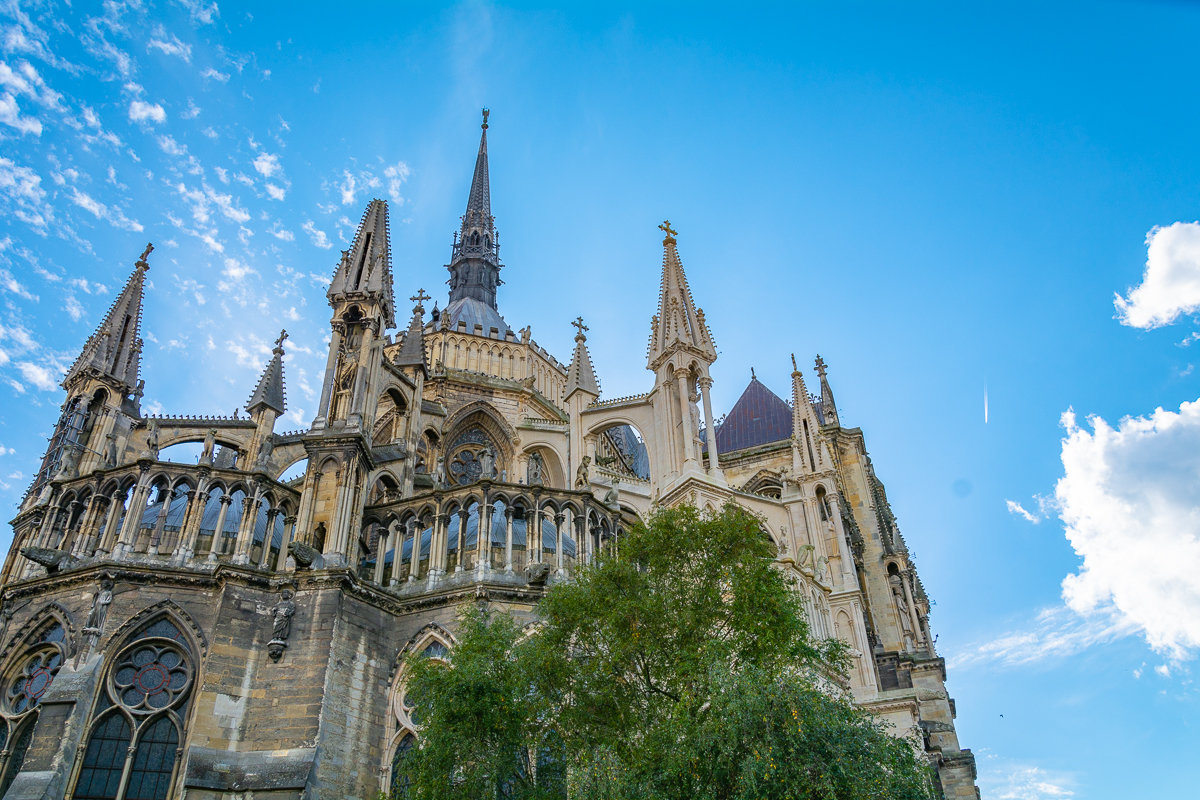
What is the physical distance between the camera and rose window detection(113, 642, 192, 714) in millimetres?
19375

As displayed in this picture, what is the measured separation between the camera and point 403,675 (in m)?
20.5

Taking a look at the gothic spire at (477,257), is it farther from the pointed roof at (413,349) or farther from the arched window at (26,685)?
the arched window at (26,685)

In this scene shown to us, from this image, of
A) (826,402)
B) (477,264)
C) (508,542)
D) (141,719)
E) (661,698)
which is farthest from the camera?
(477,264)

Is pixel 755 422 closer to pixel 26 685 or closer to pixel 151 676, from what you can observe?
pixel 151 676

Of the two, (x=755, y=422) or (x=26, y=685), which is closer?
(x=26, y=685)

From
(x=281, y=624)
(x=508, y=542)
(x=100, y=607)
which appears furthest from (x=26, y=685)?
(x=508, y=542)

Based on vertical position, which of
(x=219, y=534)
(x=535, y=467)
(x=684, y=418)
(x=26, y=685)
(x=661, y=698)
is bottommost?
(x=661, y=698)

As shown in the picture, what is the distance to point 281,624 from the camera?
1972 centimetres

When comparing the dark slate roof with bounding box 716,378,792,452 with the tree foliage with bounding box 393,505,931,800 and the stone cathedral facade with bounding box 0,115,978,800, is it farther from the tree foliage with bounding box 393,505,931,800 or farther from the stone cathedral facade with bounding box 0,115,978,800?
the tree foliage with bounding box 393,505,931,800

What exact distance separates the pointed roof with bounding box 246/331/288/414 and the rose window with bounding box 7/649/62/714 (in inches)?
500

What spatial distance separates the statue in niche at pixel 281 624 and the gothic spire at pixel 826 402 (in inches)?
1048

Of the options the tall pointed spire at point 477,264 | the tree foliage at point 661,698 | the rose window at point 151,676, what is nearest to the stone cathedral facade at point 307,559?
the rose window at point 151,676

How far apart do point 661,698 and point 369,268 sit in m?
16.8

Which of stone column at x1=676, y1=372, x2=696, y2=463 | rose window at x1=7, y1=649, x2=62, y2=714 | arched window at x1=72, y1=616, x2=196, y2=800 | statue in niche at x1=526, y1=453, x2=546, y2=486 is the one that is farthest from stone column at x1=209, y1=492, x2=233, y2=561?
statue in niche at x1=526, y1=453, x2=546, y2=486
